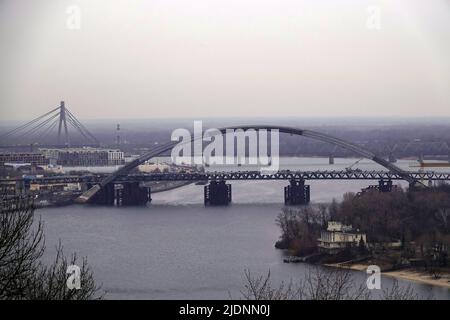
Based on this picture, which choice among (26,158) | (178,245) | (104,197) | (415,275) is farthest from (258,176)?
(415,275)

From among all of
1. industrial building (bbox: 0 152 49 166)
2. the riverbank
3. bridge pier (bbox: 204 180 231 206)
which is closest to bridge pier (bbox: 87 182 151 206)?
bridge pier (bbox: 204 180 231 206)

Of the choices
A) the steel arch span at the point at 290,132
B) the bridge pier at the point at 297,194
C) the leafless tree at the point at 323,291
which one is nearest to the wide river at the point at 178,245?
the bridge pier at the point at 297,194

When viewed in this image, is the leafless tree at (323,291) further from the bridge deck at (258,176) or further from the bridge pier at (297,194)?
the bridge deck at (258,176)

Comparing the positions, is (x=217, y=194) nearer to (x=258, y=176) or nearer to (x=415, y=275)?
(x=258, y=176)

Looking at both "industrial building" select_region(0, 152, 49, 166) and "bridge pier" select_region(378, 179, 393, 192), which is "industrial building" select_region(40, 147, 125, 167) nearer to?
"industrial building" select_region(0, 152, 49, 166)

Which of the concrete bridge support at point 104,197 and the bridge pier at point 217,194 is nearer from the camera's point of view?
the bridge pier at point 217,194
